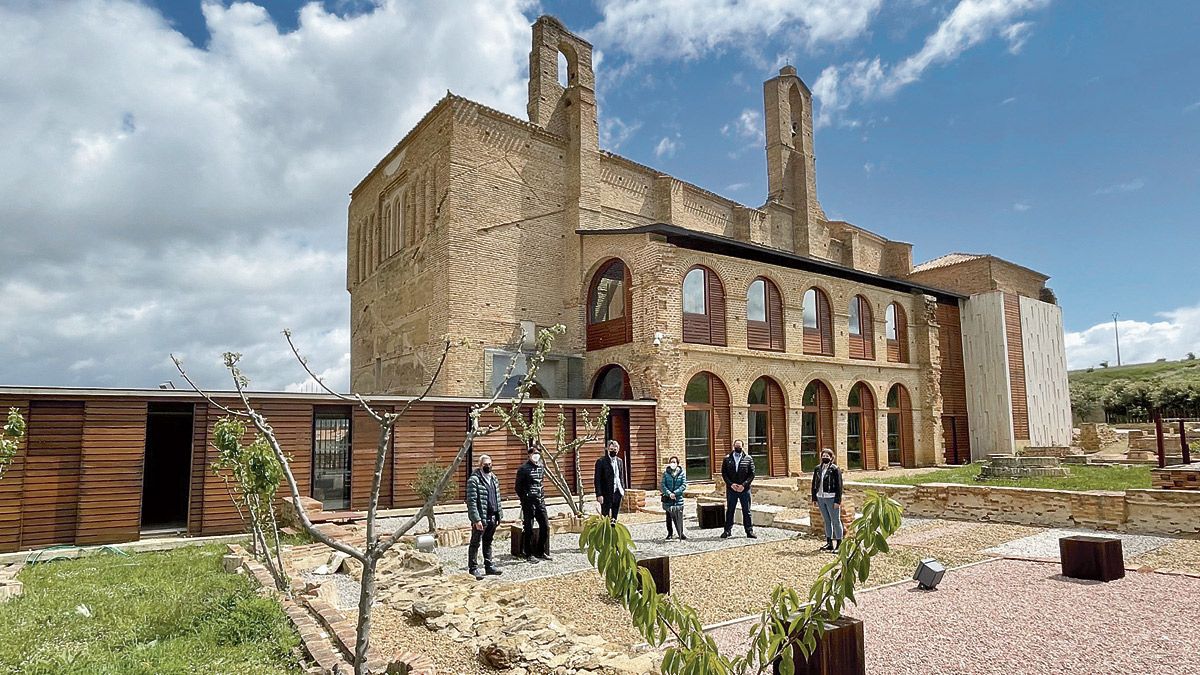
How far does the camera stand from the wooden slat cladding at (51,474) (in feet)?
39.3

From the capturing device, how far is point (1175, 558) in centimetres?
914

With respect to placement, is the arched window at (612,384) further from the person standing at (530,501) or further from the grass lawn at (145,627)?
the grass lawn at (145,627)

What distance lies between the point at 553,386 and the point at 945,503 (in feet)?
41.3

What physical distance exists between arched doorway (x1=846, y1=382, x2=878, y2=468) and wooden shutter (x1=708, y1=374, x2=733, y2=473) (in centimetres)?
644

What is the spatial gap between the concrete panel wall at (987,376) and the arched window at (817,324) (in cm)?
1029

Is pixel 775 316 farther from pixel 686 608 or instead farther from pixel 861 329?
pixel 686 608

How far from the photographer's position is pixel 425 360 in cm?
2325

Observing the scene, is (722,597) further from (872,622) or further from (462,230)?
(462,230)

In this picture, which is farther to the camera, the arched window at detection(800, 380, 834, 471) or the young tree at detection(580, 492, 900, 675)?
the arched window at detection(800, 380, 834, 471)

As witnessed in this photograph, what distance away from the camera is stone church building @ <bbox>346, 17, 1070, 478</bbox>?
21.7 metres

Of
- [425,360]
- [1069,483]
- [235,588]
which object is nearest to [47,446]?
[235,588]

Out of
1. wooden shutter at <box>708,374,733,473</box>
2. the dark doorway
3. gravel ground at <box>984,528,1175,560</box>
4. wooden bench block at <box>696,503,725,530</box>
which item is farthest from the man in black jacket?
the dark doorway

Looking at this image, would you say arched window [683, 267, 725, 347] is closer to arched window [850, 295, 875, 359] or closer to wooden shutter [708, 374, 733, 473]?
wooden shutter [708, 374, 733, 473]

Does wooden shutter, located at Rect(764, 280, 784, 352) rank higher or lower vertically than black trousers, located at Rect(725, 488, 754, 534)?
higher
